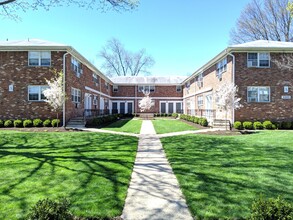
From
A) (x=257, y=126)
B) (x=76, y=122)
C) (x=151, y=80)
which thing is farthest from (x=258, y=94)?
(x=151, y=80)

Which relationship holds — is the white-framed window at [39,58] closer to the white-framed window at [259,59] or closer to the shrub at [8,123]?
the shrub at [8,123]

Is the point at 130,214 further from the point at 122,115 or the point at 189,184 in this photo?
the point at 122,115

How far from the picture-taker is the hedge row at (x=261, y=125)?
1753 centimetres

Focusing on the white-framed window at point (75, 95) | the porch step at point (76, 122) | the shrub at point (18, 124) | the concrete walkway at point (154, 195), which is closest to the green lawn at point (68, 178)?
the concrete walkway at point (154, 195)

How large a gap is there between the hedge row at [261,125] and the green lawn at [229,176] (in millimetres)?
7737

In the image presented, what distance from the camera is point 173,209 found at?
404 cm

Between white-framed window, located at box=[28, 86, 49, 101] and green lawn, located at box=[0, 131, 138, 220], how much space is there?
1006cm

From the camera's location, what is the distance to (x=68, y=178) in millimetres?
5598

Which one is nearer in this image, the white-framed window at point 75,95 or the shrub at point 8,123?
the shrub at point 8,123

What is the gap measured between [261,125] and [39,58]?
56.9 feet

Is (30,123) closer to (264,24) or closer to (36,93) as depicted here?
(36,93)

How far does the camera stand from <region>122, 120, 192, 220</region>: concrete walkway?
12.6 ft

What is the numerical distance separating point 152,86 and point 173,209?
3660cm

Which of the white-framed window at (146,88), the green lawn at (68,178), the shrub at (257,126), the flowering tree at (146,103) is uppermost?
the white-framed window at (146,88)
